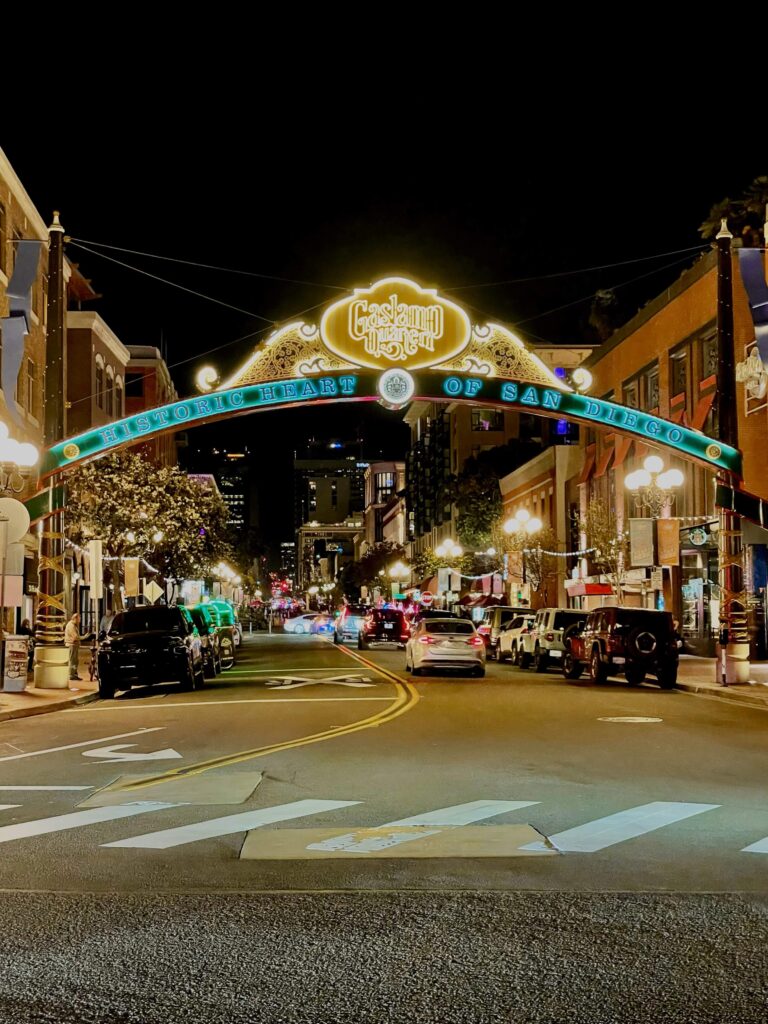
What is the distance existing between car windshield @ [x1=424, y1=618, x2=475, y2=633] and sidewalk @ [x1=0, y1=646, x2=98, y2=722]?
885 centimetres

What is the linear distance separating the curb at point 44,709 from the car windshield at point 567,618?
47.4 ft

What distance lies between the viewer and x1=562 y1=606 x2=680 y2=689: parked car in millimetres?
28562

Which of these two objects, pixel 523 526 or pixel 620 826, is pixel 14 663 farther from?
pixel 523 526

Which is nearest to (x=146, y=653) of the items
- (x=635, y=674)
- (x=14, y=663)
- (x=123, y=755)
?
(x=14, y=663)

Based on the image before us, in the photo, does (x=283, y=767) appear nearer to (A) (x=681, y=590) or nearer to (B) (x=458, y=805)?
(B) (x=458, y=805)

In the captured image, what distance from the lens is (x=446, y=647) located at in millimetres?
31594

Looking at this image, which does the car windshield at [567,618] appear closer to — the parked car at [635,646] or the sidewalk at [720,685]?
the sidewalk at [720,685]

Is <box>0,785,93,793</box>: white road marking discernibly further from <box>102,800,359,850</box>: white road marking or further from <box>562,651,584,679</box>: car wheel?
<box>562,651,584,679</box>: car wheel

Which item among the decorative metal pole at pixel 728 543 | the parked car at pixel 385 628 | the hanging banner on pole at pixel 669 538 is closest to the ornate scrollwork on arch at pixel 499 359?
the decorative metal pole at pixel 728 543

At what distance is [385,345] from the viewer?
2786 centimetres

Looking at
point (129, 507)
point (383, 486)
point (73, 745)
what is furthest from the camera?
point (383, 486)

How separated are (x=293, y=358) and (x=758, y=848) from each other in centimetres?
2060

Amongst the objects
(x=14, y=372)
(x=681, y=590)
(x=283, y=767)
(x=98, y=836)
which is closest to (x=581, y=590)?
(x=681, y=590)

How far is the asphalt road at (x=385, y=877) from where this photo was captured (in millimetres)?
5414
